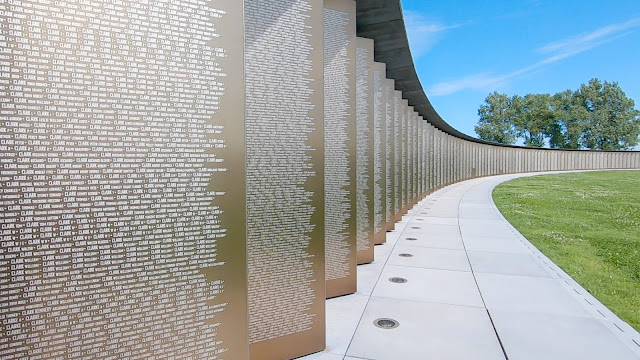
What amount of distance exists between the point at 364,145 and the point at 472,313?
10.7 ft

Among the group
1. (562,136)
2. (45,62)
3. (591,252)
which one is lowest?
(591,252)

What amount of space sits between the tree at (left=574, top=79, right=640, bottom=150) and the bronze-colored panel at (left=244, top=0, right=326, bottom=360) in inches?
3284

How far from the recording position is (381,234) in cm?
830

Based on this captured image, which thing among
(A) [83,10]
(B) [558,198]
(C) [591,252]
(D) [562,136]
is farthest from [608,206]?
(D) [562,136]

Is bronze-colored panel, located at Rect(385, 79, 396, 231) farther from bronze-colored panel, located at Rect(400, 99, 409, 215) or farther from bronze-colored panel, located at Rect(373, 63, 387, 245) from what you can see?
bronze-colored panel, located at Rect(400, 99, 409, 215)

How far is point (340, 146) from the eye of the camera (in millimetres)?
→ 5145

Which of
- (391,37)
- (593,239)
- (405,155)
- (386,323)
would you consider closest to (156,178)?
(386,323)

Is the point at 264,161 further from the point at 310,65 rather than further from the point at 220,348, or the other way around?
the point at 220,348

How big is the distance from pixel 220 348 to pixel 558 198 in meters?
19.8

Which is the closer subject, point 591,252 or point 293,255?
point 293,255

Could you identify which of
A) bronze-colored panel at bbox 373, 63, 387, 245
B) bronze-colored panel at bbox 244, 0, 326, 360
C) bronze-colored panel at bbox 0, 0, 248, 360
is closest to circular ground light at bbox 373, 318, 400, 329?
bronze-colored panel at bbox 244, 0, 326, 360

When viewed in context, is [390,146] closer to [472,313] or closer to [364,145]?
[364,145]

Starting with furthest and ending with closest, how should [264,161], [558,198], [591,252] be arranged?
[558,198] < [591,252] < [264,161]

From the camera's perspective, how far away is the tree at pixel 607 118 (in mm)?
67062
